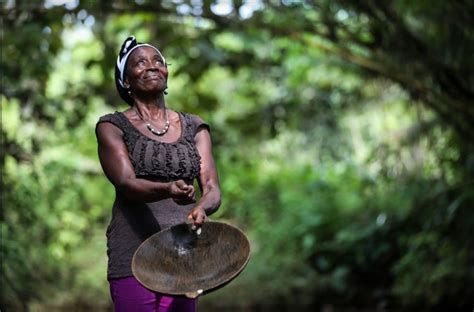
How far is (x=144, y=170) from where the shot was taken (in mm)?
3129

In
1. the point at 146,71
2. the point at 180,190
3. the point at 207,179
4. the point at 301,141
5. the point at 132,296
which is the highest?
the point at 146,71

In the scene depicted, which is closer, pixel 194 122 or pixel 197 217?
pixel 197 217

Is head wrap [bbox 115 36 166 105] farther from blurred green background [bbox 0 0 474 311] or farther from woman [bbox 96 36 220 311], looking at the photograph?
blurred green background [bbox 0 0 474 311]

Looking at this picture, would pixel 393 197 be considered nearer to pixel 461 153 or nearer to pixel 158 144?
pixel 461 153

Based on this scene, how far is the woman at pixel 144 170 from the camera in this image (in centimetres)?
310

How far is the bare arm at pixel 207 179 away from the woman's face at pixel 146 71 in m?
0.27

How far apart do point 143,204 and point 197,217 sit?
0.85 ft

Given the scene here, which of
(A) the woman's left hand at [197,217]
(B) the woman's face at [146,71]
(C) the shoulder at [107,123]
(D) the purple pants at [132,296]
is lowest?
(D) the purple pants at [132,296]

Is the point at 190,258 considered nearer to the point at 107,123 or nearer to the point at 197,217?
the point at 197,217

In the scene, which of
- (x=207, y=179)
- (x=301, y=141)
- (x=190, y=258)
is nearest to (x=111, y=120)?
(x=207, y=179)

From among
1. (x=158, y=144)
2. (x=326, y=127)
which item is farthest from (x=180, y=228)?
(x=326, y=127)

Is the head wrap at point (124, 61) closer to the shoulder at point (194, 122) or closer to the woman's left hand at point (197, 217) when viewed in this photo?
the shoulder at point (194, 122)

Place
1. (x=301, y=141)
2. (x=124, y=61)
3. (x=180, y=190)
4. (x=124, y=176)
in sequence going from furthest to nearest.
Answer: (x=301, y=141) < (x=124, y=61) < (x=124, y=176) < (x=180, y=190)

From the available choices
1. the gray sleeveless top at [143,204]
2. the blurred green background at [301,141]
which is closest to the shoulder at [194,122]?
the gray sleeveless top at [143,204]
